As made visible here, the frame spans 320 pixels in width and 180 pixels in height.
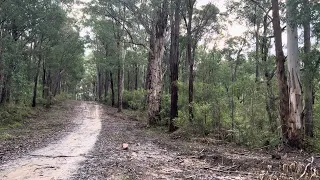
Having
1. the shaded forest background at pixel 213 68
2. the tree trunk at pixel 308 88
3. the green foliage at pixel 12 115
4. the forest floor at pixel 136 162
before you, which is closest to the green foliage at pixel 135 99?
the shaded forest background at pixel 213 68

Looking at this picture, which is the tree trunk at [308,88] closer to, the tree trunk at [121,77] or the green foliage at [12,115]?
the green foliage at [12,115]

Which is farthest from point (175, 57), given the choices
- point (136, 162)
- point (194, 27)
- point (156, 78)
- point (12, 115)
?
point (12, 115)

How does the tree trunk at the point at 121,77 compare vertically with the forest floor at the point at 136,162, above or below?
above

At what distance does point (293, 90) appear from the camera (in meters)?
10.6

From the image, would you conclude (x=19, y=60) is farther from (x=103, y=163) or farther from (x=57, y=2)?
(x=103, y=163)

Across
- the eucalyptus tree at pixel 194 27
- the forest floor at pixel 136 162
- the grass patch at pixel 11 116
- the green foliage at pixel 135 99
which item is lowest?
the forest floor at pixel 136 162

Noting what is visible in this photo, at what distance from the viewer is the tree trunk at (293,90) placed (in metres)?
10.4

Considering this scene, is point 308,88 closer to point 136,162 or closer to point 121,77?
point 136,162

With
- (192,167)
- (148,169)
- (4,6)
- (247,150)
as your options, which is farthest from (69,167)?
(4,6)

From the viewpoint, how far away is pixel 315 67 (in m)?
11.8

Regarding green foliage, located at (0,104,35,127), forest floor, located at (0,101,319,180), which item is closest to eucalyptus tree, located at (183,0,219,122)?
forest floor, located at (0,101,319,180)

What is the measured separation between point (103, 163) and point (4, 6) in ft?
43.5

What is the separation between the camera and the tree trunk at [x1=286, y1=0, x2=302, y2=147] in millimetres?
10359

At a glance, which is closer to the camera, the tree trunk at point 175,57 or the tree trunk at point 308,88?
the tree trunk at point 308,88
